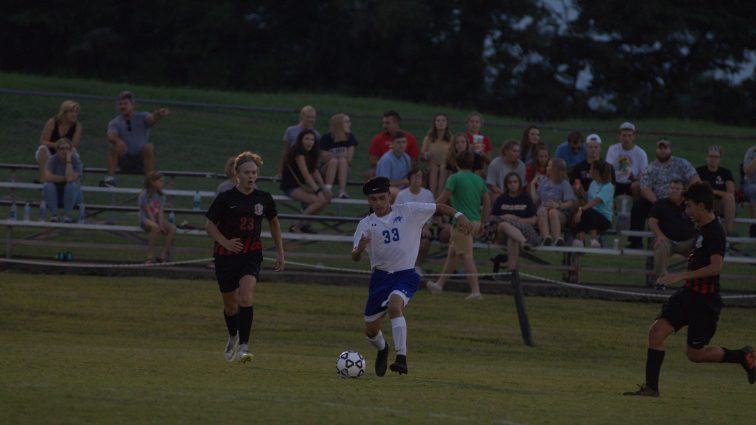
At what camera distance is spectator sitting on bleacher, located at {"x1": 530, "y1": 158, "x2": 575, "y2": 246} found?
60.6 feet

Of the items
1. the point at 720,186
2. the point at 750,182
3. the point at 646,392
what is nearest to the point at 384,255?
the point at 646,392

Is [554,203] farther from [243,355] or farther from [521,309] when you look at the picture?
[243,355]

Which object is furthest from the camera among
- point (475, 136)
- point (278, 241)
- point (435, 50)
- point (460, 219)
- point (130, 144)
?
point (435, 50)

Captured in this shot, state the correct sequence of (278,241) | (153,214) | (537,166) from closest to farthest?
(278,241) → (153,214) → (537,166)

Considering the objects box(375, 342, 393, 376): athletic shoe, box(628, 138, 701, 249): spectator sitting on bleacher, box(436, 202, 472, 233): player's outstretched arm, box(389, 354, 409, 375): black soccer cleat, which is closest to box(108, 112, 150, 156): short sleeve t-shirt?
box(628, 138, 701, 249): spectator sitting on bleacher

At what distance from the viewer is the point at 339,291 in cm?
1884

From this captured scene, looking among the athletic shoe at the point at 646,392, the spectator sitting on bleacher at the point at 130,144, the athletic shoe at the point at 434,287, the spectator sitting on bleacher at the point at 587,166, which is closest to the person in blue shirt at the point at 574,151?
the spectator sitting on bleacher at the point at 587,166

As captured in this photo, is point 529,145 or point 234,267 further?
point 529,145

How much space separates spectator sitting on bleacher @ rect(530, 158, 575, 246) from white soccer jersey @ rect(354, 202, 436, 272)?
7.04 metres

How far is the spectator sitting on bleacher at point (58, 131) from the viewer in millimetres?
19484

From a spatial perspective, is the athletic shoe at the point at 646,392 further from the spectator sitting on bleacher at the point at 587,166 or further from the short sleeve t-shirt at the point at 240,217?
the spectator sitting on bleacher at the point at 587,166

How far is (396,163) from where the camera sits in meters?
19.4

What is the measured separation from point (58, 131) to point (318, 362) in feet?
27.9

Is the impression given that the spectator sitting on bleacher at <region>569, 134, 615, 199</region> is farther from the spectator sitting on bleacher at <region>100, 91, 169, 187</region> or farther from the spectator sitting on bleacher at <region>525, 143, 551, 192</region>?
the spectator sitting on bleacher at <region>100, 91, 169, 187</region>
